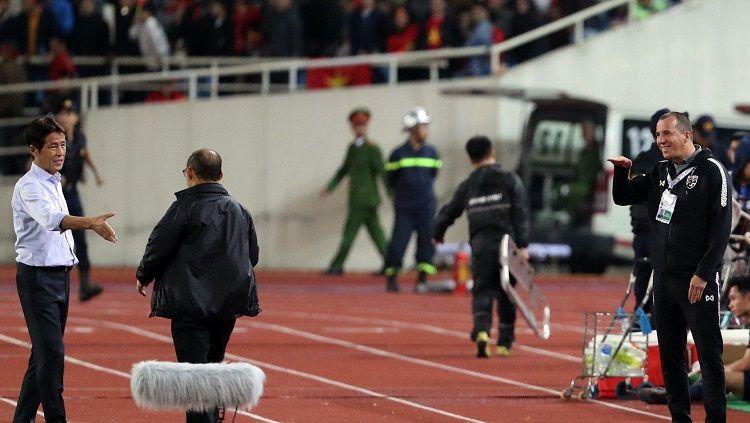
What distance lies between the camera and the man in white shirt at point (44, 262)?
9.97 metres

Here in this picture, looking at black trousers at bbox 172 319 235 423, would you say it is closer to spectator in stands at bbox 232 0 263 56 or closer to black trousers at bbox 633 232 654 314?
black trousers at bbox 633 232 654 314

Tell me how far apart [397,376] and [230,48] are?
608 inches

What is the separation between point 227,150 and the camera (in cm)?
2806

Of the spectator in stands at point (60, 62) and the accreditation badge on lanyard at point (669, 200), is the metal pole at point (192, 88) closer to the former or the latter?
the spectator in stands at point (60, 62)

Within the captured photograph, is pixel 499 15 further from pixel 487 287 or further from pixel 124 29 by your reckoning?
pixel 487 287

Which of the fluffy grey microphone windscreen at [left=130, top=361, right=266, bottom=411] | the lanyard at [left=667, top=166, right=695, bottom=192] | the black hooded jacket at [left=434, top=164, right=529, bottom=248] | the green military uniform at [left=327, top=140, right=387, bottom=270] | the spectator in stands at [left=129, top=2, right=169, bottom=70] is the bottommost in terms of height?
the green military uniform at [left=327, top=140, right=387, bottom=270]

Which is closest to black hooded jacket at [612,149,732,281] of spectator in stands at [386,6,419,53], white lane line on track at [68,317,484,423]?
white lane line on track at [68,317,484,423]

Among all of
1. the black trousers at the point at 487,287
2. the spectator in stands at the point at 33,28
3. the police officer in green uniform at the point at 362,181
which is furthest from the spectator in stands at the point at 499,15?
the black trousers at the point at 487,287

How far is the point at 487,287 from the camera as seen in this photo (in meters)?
15.6

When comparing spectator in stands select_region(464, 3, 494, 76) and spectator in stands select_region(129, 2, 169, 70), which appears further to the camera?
spectator in stands select_region(129, 2, 169, 70)

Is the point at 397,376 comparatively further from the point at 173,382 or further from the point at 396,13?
the point at 396,13

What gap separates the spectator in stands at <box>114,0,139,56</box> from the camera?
28.2 meters

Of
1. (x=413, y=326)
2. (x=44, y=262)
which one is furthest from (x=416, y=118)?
(x=44, y=262)

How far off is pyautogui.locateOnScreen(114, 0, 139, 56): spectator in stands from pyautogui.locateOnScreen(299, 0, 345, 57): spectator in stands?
2.77 meters
